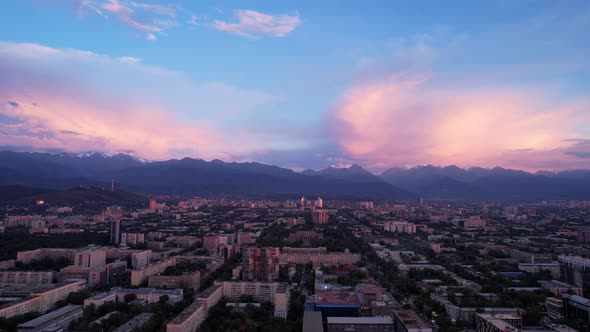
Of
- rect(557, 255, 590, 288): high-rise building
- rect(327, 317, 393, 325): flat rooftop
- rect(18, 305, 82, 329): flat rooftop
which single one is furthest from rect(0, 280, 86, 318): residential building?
rect(557, 255, 590, 288): high-rise building

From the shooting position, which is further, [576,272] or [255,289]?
[576,272]

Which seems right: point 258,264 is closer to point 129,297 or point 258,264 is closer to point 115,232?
point 129,297

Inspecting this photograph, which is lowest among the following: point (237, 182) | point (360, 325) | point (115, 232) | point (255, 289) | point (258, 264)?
point (360, 325)

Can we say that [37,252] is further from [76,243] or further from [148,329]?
[148,329]

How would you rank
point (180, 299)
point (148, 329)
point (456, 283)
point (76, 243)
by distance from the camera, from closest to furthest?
point (148, 329), point (180, 299), point (456, 283), point (76, 243)

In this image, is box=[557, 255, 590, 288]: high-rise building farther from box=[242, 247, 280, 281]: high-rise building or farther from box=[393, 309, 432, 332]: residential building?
box=[242, 247, 280, 281]: high-rise building

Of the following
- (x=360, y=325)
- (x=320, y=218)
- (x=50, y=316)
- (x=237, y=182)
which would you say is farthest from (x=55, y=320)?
(x=237, y=182)

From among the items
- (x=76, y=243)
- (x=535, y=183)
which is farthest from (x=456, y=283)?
(x=535, y=183)

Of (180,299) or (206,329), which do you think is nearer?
(206,329)
